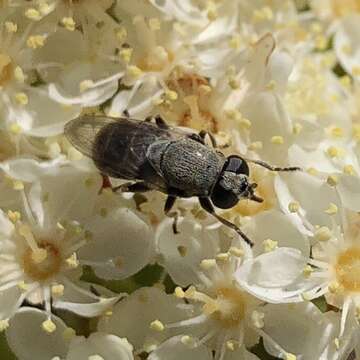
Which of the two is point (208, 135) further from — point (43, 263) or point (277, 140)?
point (43, 263)

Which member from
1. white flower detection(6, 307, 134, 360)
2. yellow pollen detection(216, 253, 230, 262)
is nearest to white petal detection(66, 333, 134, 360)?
white flower detection(6, 307, 134, 360)

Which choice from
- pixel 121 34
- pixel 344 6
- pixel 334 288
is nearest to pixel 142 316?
pixel 334 288

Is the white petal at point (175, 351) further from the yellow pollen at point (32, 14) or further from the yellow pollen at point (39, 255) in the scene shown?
the yellow pollen at point (32, 14)

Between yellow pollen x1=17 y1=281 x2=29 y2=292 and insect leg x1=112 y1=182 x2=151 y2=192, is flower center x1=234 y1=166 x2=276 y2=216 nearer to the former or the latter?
insect leg x1=112 y1=182 x2=151 y2=192

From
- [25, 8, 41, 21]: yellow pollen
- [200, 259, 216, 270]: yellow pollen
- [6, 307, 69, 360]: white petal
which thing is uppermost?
[25, 8, 41, 21]: yellow pollen

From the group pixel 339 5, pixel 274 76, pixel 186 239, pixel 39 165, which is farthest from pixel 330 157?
pixel 339 5

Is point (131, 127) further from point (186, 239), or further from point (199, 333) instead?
point (199, 333)
